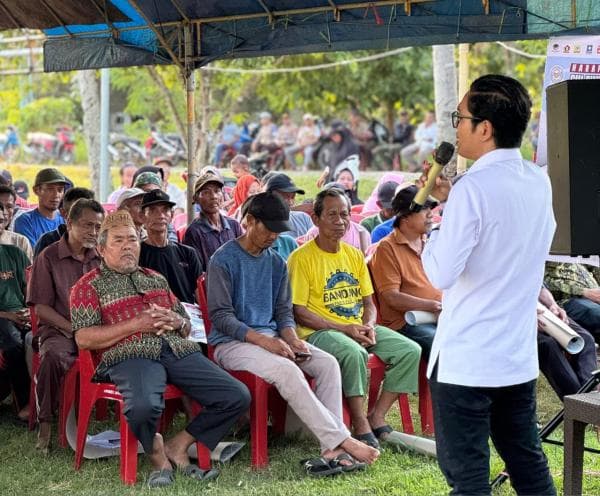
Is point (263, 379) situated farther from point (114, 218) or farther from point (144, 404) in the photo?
point (114, 218)

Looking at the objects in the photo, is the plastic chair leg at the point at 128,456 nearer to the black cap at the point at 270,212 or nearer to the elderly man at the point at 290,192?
the black cap at the point at 270,212

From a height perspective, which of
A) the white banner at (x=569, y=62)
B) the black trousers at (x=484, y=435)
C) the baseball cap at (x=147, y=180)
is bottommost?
the black trousers at (x=484, y=435)

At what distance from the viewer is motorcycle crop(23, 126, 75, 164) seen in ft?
93.1

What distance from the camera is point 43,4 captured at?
7051 millimetres

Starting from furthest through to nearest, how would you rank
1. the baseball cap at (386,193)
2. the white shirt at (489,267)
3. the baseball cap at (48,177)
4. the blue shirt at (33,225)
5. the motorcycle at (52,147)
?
the motorcycle at (52,147) → the baseball cap at (386,193) → the baseball cap at (48,177) → the blue shirt at (33,225) → the white shirt at (489,267)

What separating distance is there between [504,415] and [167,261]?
3.06m

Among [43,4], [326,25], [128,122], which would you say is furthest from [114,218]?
[128,122]

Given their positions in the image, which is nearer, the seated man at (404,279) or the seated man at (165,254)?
the seated man at (165,254)

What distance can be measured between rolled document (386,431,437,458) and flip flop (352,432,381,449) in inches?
6.1

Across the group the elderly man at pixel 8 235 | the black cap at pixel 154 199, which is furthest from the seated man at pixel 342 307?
the elderly man at pixel 8 235

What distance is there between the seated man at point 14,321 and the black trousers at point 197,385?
136cm

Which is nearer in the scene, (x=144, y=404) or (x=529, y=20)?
(x=144, y=404)

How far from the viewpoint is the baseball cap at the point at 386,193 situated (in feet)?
27.5

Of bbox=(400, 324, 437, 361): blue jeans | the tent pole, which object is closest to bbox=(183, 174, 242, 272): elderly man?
the tent pole
